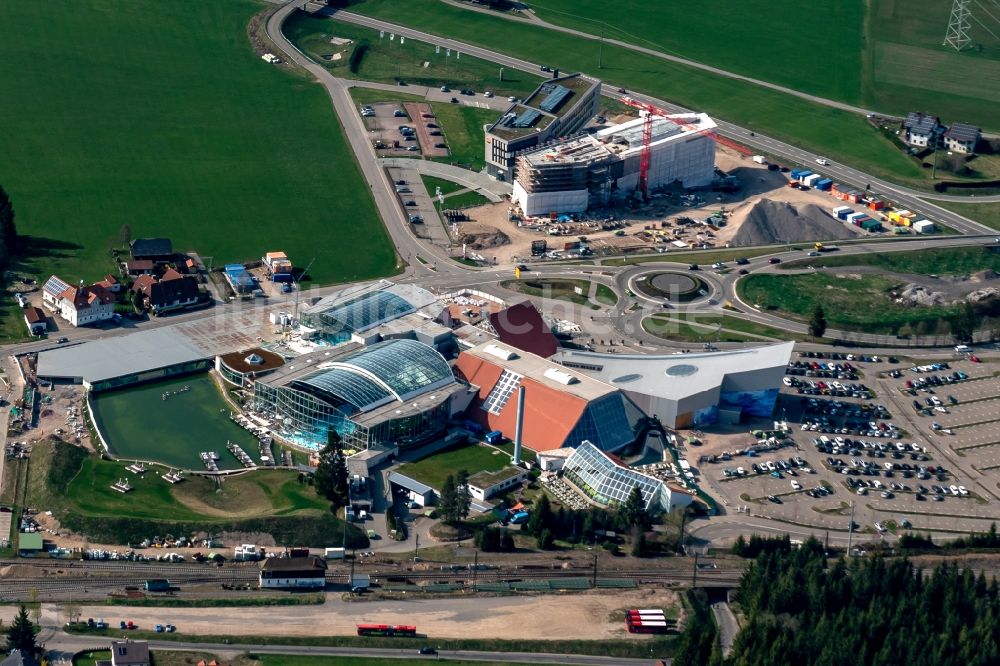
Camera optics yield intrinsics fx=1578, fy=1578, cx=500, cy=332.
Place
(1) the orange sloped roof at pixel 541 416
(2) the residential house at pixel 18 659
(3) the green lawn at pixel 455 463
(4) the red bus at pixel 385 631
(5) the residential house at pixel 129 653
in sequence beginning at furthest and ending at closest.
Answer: (1) the orange sloped roof at pixel 541 416 → (3) the green lawn at pixel 455 463 → (4) the red bus at pixel 385 631 → (5) the residential house at pixel 129 653 → (2) the residential house at pixel 18 659

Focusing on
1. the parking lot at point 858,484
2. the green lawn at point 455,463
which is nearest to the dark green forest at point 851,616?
the parking lot at point 858,484

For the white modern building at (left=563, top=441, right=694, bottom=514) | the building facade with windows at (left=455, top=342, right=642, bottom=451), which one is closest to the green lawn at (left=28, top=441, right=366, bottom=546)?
the building facade with windows at (left=455, top=342, right=642, bottom=451)

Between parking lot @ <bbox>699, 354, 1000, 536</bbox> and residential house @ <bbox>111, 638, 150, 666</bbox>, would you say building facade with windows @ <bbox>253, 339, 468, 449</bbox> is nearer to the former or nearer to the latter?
parking lot @ <bbox>699, 354, 1000, 536</bbox>

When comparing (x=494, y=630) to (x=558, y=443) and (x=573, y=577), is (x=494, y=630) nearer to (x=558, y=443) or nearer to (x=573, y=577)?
(x=573, y=577)

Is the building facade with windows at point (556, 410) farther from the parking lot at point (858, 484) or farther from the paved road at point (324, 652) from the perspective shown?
the paved road at point (324, 652)

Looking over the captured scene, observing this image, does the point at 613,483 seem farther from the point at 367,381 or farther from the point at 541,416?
the point at 367,381

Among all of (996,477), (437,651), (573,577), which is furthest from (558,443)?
(996,477)
